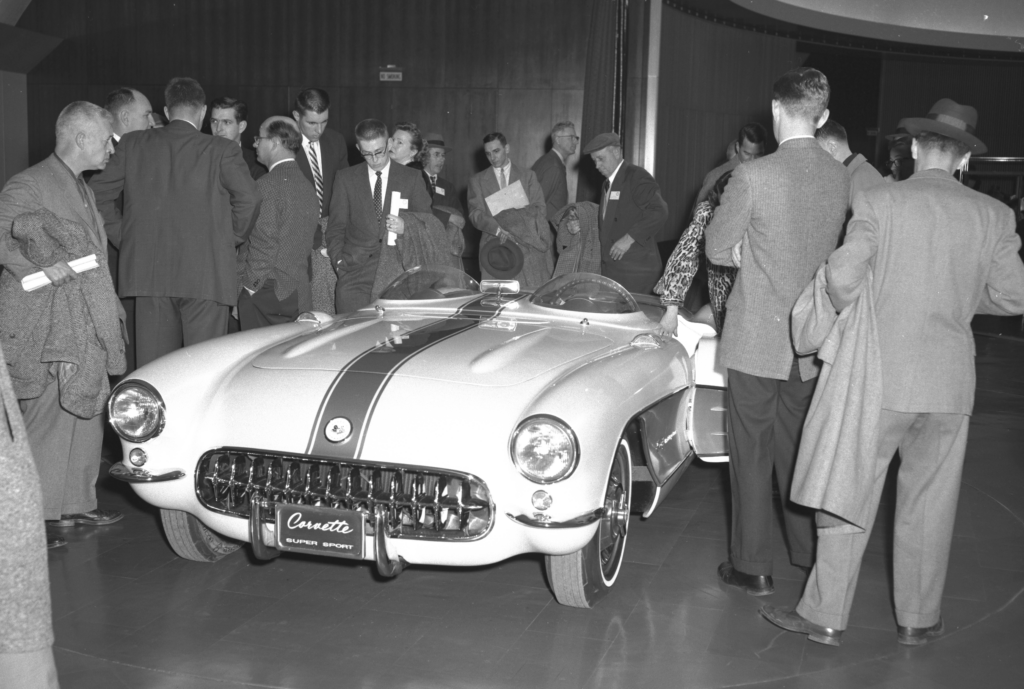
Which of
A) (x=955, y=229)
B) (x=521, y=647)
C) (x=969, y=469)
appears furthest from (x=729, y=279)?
(x=969, y=469)

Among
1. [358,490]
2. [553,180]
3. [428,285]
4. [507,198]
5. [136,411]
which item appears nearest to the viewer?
[358,490]

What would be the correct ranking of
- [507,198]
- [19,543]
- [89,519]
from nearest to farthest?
1. [19,543]
2. [89,519]
3. [507,198]

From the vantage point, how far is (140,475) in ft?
11.0

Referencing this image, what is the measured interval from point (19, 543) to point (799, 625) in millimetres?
2491

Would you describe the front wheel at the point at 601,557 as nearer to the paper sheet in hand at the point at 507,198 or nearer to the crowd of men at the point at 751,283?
the crowd of men at the point at 751,283

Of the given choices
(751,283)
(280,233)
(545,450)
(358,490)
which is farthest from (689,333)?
(280,233)

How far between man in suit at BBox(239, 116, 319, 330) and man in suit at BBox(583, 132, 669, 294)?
1.97 m

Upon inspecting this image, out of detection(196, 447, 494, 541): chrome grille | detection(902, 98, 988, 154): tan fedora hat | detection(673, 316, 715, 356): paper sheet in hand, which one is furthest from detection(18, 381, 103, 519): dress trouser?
detection(902, 98, 988, 154): tan fedora hat

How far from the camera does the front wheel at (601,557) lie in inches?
131

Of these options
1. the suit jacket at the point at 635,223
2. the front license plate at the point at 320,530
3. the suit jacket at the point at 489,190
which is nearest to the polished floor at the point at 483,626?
the front license plate at the point at 320,530

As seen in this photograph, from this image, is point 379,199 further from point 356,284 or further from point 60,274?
point 60,274

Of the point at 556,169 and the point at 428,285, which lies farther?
the point at 556,169

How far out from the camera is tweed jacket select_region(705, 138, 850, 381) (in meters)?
3.46

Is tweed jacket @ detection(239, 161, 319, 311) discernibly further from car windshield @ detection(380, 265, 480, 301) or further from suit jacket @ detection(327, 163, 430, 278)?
car windshield @ detection(380, 265, 480, 301)
